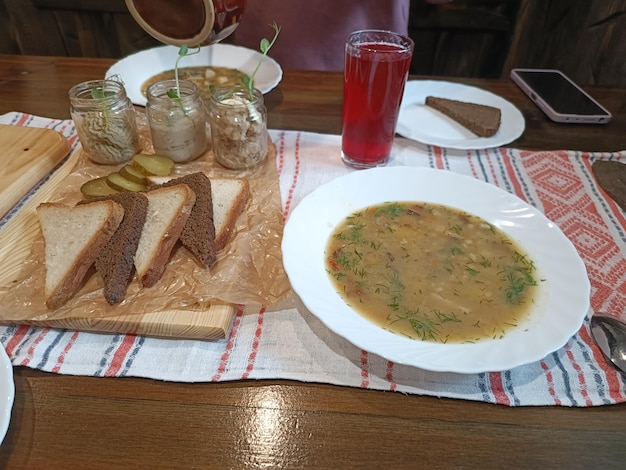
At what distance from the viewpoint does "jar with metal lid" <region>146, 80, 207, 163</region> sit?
1610mm

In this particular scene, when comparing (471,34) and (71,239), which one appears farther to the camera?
(471,34)

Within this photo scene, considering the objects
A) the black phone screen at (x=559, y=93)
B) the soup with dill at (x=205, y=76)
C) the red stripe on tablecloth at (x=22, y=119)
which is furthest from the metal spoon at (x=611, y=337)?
the red stripe on tablecloth at (x=22, y=119)

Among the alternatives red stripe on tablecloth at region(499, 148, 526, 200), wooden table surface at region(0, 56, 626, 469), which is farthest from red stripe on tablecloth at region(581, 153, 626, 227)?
wooden table surface at region(0, 56, 626, 469)

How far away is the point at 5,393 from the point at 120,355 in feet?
0.79

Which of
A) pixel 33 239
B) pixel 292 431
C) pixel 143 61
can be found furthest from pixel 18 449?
pixel 143 61

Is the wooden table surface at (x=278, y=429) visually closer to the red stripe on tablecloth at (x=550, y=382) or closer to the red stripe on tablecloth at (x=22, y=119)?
the red stripe on tablecloth at (x=550, y=382)

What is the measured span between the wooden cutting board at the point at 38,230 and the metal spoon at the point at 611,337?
0.88 m

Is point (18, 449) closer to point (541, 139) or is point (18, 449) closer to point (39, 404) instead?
point (39, 404)

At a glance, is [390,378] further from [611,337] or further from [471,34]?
[471,34]

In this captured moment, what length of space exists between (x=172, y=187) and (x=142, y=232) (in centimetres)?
17

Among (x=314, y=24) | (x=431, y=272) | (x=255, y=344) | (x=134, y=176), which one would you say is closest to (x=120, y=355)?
(x=255, y=344)

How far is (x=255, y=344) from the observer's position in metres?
1.11

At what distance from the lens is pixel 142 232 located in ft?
4.32

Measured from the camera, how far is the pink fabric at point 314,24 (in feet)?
8.14
